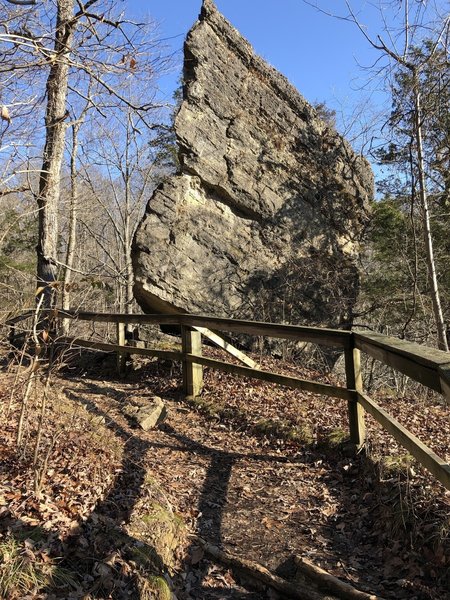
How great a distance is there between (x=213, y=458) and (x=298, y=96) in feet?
33.4

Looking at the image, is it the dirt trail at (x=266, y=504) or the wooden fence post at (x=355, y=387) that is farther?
the wooden fence post at (x=355, y=387)

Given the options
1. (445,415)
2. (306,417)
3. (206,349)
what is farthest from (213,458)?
(206,349)

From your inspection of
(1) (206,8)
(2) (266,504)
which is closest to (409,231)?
(1) (206,8)

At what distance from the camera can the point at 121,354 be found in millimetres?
9078

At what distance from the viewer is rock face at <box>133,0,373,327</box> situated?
9.86 metres

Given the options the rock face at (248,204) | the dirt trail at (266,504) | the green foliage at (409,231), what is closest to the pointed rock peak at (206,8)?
the rock face at (248,204)

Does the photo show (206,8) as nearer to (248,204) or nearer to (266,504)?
(248,204)

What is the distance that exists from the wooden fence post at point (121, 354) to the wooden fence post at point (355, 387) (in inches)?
192

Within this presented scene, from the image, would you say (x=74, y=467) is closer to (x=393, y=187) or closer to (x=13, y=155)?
(x=13, y=155)

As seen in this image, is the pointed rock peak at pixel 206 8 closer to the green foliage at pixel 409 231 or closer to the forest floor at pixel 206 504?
the green foliage at pixel 409 231

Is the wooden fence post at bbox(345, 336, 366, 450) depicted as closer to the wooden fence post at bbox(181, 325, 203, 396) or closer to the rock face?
the wooden fence post at bbox(181, 325, 203, 396)

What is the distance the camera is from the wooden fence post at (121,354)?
878 cm

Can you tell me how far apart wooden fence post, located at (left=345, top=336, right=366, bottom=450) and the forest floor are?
181 millimetres

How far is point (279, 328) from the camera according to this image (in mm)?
5746
